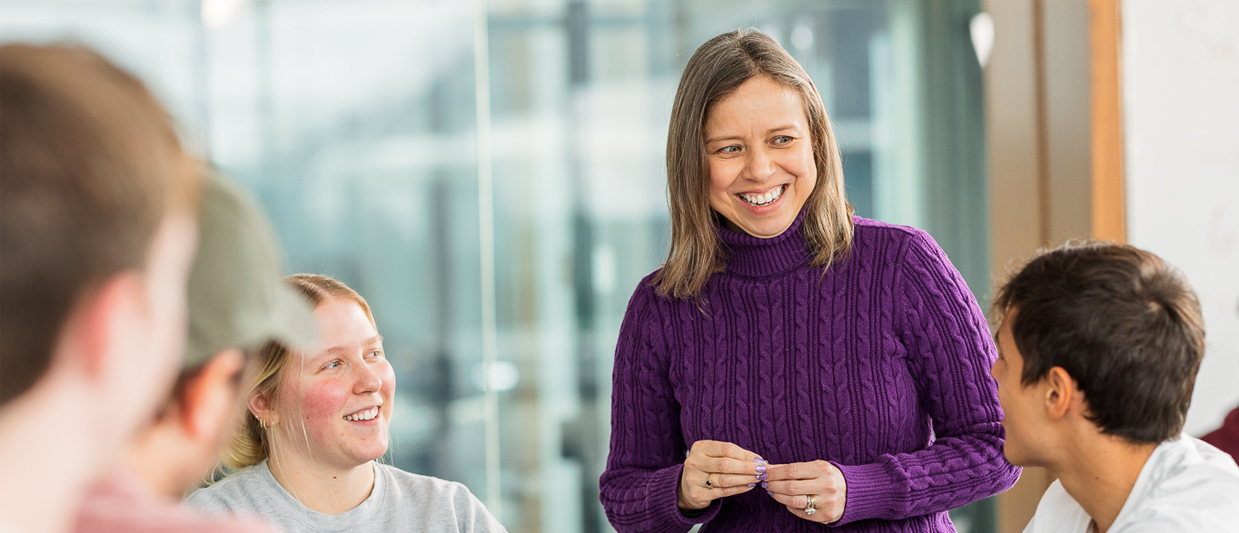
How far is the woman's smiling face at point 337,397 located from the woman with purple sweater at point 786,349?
400mm

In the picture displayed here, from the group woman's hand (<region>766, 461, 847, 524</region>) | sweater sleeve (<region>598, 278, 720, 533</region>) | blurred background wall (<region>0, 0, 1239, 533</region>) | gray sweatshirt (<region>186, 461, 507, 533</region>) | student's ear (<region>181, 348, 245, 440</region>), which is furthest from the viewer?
blurred background wall (<region>0, 0, 1239, 533</region>)

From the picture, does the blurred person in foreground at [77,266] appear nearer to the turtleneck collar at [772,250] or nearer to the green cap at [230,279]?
the green cap at [230,279]

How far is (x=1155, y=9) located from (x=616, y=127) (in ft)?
5.61

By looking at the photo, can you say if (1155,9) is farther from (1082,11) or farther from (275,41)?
(275,41)

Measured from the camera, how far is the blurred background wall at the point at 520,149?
127 inches

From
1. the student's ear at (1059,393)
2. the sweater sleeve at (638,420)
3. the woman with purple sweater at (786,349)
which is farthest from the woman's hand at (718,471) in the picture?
the student's ear at (1059,393)

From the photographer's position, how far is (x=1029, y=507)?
3.42 m

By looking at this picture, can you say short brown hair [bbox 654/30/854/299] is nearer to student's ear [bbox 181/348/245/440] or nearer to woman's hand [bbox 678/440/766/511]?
woman's hand [bbox 678/440/766/511]

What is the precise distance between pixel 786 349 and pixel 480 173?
2007mm

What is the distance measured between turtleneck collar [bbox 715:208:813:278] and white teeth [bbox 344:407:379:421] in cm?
62

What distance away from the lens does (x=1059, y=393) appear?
51.0 inches

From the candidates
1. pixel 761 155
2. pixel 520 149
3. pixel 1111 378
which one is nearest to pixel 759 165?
pixel 761 155

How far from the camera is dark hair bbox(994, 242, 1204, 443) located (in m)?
1.26

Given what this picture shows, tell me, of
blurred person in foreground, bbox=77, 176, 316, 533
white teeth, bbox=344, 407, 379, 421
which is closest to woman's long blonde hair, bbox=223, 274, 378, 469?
white teeth, bbox=344, 407, 379, 421
